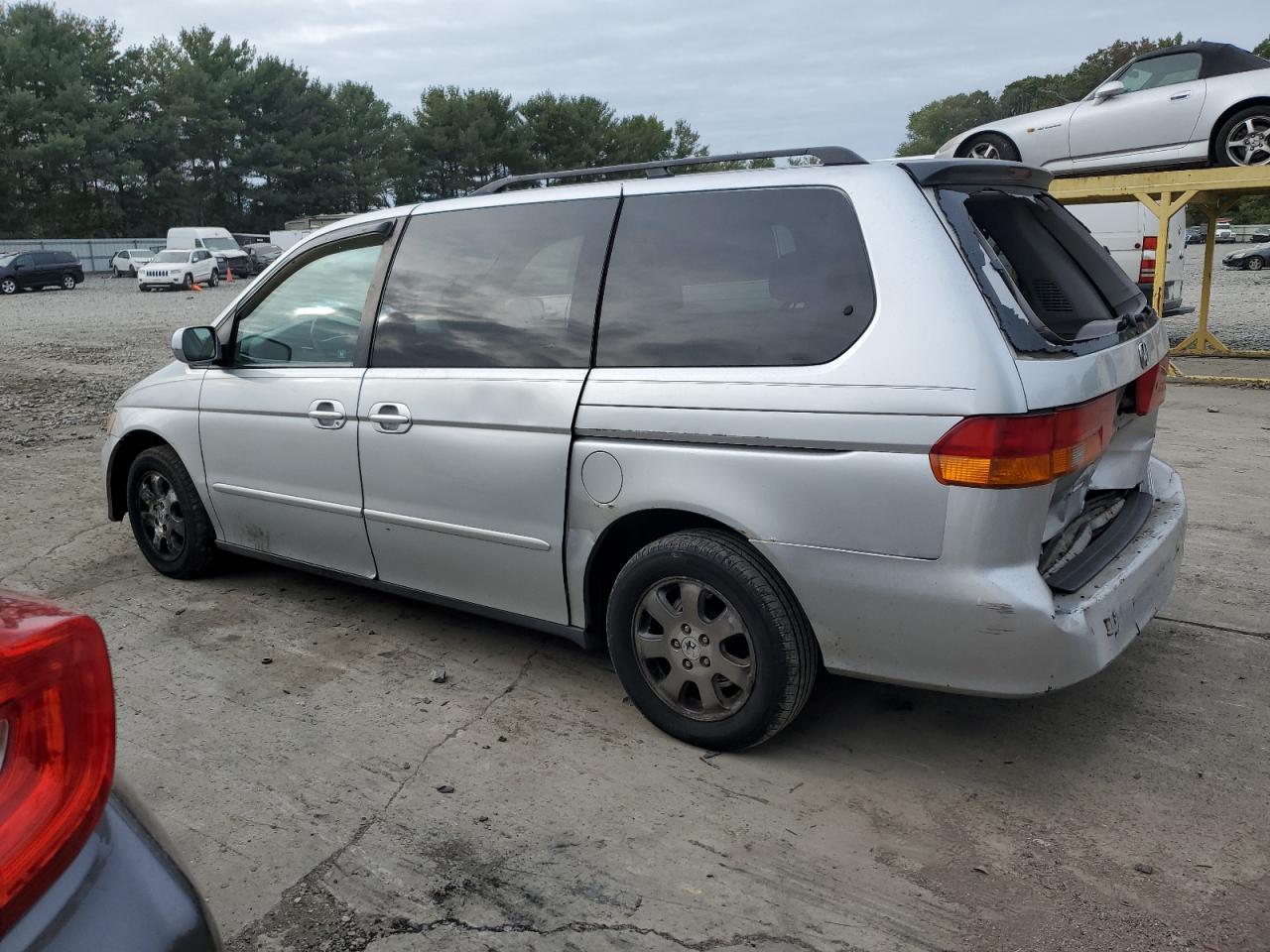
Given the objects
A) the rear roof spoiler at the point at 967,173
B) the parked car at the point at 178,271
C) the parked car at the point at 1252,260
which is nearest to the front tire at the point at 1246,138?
the rear roof spoiler at the point at 967,173

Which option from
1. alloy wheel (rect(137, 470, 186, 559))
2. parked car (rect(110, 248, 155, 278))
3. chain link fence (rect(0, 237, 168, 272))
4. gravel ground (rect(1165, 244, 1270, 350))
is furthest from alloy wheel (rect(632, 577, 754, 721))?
chain link fence (rect(0, 237, 168, 272))

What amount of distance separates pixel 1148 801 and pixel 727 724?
1217mm

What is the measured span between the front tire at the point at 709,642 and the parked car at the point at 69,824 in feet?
6.28

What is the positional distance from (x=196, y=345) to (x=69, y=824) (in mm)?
3649

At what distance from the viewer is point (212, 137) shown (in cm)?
6272

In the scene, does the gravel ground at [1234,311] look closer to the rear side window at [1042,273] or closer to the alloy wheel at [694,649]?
the rear side window at [1042,273]

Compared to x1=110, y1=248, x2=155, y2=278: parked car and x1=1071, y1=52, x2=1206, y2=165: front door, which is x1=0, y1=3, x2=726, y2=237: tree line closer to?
x1=110, y1=248, x2=155, y2=278: parked car

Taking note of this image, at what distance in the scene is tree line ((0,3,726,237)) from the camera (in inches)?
2162

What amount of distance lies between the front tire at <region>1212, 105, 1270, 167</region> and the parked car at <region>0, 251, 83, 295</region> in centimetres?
3444

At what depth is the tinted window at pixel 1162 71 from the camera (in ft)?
32.6

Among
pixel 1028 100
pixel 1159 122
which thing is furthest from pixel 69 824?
pixel 1028 100

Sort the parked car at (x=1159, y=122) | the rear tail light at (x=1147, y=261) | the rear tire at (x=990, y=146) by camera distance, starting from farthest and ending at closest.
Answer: the rear tail light at (x=1147, y=261), the rear tire at (x=990, y=146), the parked car at (x=1159, y=122)

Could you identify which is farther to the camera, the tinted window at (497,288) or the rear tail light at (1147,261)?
the rear tail light at (1147,261)

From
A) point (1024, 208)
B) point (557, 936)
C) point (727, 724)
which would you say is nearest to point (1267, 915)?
point (727, 724)
